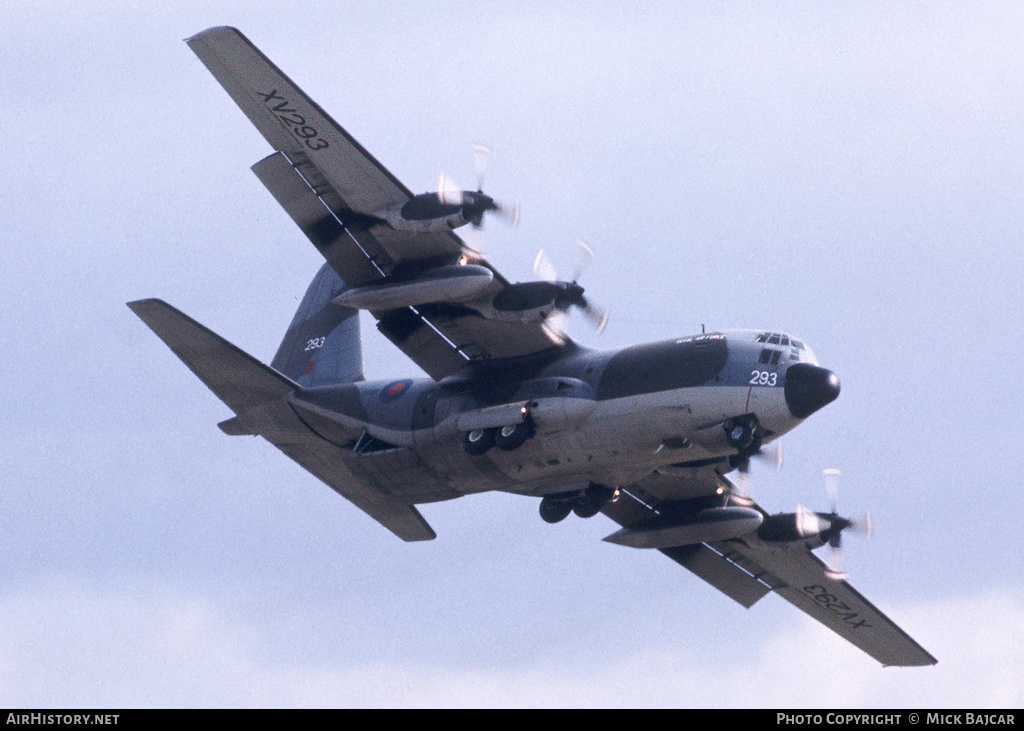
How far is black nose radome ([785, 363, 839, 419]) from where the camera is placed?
31.6 meters

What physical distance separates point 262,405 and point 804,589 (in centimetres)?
1646

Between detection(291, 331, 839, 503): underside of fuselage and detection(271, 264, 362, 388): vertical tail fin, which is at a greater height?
detection(271, 264, 362, 388): vertical tail fin

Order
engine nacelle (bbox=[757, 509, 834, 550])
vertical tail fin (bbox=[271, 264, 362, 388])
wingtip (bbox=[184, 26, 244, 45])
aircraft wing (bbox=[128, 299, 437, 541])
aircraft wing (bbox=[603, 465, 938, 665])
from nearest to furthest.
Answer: wingtip (bbox=[184, 26, 244, 45]), aircraft wing (bbox=[128, 299, 437, 541]), engine nacelle (bbox=[757, 509, 834, 550]), vertical tail fin (bbox=[271, 264, 362, 388]), aircraft wing (bbox=[603, 465, 938, 665])

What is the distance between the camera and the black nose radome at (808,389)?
104 feet

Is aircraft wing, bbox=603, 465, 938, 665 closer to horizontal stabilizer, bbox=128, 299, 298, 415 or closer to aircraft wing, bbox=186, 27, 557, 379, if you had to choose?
aircraft wing, bbox=186, 27, 557, 379

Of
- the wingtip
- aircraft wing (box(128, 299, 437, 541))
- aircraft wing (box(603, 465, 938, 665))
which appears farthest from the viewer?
aircraft wing (box(603, 465, 938, 665))

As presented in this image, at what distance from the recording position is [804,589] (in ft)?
137

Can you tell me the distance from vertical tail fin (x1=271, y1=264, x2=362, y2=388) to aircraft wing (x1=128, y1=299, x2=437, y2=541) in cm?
245

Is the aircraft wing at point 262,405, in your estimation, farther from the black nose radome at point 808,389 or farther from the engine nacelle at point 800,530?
the black nose radome at point 808,389

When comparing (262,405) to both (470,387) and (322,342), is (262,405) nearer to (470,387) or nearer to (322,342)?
(322,342)

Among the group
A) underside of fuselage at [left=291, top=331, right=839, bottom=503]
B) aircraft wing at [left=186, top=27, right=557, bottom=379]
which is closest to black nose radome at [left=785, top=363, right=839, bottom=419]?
underside of fuselage at [left=291, top=331, right=839, bottom=503]

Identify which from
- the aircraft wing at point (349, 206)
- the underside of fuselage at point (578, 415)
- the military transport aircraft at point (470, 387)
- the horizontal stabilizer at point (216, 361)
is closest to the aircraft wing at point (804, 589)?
the military transport aircraft at point (470, 387)

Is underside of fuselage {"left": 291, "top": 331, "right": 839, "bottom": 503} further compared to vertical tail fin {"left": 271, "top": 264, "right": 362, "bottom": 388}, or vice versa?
vertical tail fin {"left": 271, "top": 264, "right": 362, "bottom": 388}

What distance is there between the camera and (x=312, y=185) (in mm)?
33531
